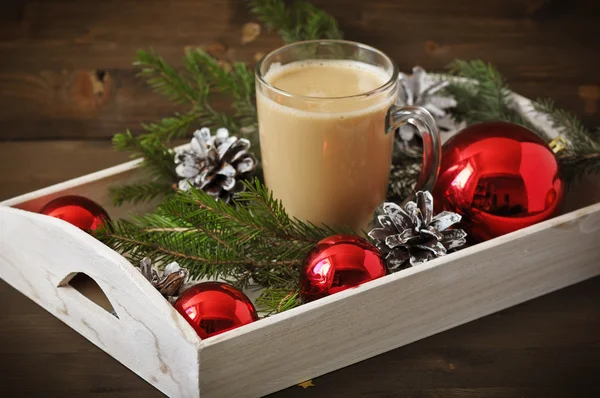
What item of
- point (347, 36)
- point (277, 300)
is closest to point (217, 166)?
point (277, 300)

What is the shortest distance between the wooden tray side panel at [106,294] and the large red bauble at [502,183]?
38 cm

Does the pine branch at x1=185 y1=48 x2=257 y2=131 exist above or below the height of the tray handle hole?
above

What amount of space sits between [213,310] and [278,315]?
7 cm

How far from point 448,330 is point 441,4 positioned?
86cm

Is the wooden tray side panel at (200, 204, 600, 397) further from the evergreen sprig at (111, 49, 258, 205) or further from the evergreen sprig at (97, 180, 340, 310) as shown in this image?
the evergreen sprig at (111, 49, 258, 205)

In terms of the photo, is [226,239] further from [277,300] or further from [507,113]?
[507,113]

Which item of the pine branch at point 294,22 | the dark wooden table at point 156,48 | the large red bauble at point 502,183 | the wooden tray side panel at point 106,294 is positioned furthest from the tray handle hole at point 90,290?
the pine branch at point 294,22

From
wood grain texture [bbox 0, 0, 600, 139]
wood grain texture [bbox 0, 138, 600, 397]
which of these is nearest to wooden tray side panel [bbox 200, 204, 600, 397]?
wood grain texture [bbox 0, 138, 600, 397]

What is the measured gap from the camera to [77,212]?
3.10 ft

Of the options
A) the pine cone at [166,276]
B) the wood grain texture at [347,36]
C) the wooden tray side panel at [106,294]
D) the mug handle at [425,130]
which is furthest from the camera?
the wood grain texture at [347,36]

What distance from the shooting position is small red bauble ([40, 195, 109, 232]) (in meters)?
0.94

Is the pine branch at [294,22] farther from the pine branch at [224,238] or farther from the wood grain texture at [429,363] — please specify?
the wood grain texture at [429,363]

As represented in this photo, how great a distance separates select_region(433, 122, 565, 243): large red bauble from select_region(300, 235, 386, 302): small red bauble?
0.51 feet

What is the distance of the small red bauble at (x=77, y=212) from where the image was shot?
94 cm
